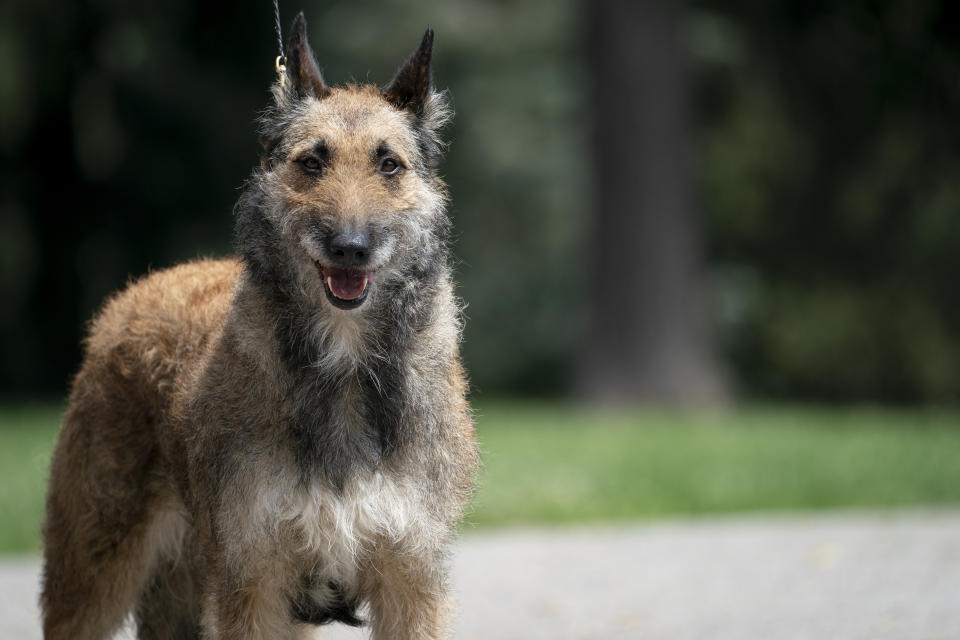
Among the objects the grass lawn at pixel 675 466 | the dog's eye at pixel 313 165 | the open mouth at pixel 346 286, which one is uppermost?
the dog's eye at pixel 313 165

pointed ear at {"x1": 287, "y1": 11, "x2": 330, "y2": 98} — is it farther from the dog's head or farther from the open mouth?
the open mouth

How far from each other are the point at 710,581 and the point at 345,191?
173 inches

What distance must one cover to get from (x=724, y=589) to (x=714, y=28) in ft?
54.2

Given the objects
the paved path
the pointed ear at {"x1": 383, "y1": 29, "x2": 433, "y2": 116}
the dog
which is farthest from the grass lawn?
the pointed ear at {"x1": 383, "y1": 29, "x2": 433, "y2": 116}

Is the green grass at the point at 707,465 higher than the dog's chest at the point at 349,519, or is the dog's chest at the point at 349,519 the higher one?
the dog's chest at the point at 349,519

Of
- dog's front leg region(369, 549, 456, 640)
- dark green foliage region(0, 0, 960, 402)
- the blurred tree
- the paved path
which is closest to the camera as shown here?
dog's front leg region(369, 549, 456, 640)

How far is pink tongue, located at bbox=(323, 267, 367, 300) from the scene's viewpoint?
157 inches

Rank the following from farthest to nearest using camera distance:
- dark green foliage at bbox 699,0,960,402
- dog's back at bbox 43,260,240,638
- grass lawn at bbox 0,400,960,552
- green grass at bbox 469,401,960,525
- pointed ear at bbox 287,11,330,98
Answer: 1. dark green foliage at bbox 699,0,960,402
2. green grass at bbox 469,401,960,525
3. grass lawn at bbox 0,400,960,552
4. dog's back at bbox 43,260,240,638
5. pointed ear at bbox 287,11,330,98

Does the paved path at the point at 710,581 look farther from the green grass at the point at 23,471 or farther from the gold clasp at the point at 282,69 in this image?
the gold clasp at the point at 282,69

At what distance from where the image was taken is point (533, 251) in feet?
82.3

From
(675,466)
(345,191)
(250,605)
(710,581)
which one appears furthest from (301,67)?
(675,466)

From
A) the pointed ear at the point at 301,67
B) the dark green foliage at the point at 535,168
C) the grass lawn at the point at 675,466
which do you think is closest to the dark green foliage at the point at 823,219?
the dark green foliage at the point at 535,168

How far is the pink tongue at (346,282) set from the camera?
3996mm

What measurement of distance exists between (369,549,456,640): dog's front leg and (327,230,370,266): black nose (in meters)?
1.02
